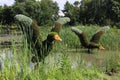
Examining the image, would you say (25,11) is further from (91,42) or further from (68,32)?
(91,42)

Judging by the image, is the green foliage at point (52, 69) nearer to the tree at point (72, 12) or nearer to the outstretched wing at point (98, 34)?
the outstretched wing at point (98, 34)

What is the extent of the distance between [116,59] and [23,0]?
33.5 meters

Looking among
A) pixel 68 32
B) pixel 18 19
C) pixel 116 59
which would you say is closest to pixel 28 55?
pixel 18 19

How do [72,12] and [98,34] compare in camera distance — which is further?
[72,12]

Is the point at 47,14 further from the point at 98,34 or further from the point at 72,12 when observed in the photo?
the point at 98,34

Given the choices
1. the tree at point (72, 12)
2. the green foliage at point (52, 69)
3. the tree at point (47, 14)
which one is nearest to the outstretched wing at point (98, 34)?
the green foliage at point (52, 69)

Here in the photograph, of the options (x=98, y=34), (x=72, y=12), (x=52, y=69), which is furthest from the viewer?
(x=72, y=12)

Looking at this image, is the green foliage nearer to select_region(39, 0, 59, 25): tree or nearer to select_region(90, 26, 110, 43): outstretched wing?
select_region(90, 26, 110, 43): outstretched wing

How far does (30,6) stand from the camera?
3725cm

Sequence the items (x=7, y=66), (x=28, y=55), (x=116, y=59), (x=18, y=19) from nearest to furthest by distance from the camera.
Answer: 1. (x=7, y=66)
2. (x=28, y=55)
3. (x=18, y=19)
4. (x=116, y=59)

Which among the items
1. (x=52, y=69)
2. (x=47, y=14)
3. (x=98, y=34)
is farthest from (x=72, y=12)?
(x=52, y=69)

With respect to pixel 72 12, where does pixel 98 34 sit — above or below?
above

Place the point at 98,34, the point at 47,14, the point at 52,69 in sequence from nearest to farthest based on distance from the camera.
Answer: the point at 52,69 → the point at 98,34 → the point at 47,14

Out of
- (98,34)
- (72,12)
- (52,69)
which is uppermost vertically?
(52,69)
